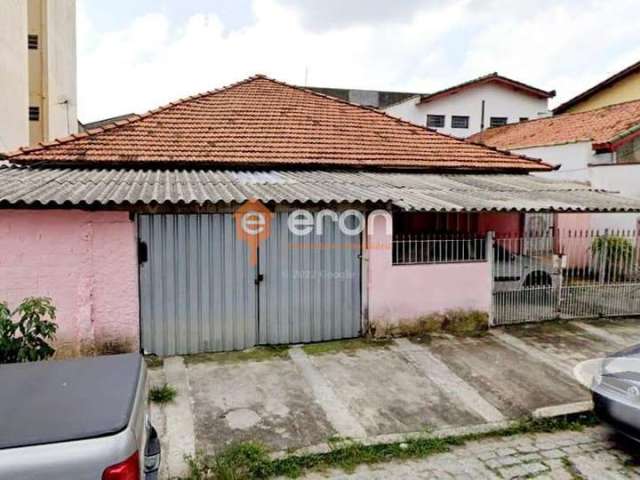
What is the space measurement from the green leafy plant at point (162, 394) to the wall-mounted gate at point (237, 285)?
4.55 ft

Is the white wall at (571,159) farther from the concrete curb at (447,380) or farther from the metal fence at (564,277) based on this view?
the concrete curb at (447,380)

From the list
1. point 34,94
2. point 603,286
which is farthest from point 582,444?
point 34,94

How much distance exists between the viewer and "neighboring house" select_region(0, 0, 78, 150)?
14352 mm

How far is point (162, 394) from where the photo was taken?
5902 mm

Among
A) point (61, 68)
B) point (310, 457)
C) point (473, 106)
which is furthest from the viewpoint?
point (473, 106)

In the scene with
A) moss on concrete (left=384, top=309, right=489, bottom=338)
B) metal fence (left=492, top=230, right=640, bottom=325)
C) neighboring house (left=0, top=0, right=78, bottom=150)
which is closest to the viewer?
moss on concrete (left=384, top=309, right=489, bottom=338)

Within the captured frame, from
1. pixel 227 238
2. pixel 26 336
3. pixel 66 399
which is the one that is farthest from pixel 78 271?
pixel 66 399

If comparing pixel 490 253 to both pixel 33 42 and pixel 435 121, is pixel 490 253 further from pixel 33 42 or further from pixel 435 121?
pixel 33 42

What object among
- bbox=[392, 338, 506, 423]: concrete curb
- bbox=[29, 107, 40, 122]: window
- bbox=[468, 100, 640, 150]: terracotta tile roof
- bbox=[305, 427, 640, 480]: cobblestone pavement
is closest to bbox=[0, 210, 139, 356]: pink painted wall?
bbox=[305, 427, 640, 480]: cobblestone pavement

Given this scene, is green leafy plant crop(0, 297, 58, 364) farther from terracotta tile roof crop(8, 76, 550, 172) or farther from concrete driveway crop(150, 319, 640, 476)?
terracotta tile roof crop(8, 76, 550, 172)

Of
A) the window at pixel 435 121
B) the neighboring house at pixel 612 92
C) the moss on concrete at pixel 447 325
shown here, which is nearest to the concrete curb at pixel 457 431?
the moss on concrete at pixel 447 325

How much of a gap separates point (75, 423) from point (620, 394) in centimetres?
525

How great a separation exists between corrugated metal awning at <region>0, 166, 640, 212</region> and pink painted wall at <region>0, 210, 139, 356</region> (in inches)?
18.9

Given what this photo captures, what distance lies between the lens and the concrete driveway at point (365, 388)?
5250 millimetres
